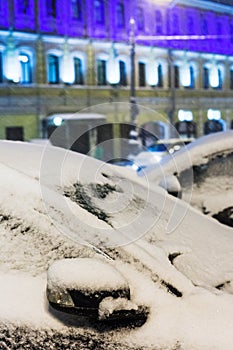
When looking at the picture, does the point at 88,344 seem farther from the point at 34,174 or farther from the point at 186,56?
the point at 186,56

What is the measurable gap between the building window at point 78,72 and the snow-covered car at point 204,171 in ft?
70.3

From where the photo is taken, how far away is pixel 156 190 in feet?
16.0

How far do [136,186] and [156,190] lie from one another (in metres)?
0.36

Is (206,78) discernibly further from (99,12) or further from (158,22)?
(99,12)

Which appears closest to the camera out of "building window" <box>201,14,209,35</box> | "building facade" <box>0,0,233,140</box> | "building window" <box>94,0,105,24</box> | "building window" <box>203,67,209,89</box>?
"building facade" <box>0,0,233,140</box>

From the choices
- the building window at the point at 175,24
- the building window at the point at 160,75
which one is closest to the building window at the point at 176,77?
the building window at the point at 160,75

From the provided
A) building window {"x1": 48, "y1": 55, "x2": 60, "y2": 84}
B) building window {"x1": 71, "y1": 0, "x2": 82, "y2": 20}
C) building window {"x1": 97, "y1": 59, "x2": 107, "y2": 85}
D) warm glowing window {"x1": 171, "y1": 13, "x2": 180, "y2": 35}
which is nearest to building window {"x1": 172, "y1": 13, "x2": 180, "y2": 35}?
warm glowing window {"x1": 171, "y1": 13, "x2": 180, "y2": 35}

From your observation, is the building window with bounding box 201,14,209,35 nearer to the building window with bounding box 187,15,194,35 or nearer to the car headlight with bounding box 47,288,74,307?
the building window with bounding box 187,15,194,35

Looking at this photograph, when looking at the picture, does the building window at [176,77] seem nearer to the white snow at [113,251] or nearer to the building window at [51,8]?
the building window at [51,8]

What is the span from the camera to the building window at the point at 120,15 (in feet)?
95.0

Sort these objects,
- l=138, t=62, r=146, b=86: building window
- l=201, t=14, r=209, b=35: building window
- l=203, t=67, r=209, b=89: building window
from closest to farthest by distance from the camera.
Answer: l=138, t=62, r=146, b=86: building window
l=201, t=14, r=209, b=35: building window
l=203, t=67, r=209, b=89: building window

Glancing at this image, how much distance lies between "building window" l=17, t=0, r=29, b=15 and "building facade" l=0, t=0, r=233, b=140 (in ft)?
Result: 0.16

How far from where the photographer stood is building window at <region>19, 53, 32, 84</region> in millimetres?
25109

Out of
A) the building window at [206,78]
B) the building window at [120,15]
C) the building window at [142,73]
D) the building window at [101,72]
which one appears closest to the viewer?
the building window at [101,72]
